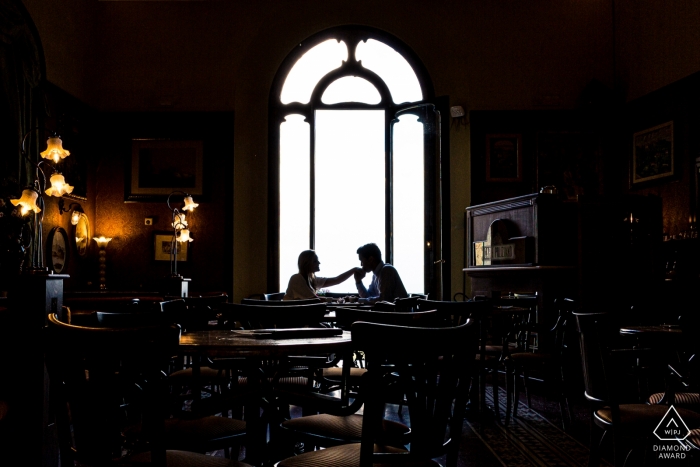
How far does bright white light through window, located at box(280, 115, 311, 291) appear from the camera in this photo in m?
9.43

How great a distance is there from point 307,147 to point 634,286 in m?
5.15

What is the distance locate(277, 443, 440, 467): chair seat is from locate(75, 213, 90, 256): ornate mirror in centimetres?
745

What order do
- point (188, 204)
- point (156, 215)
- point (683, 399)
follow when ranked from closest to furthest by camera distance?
point (683, 399) < point (188, 204) < point (156, 215)

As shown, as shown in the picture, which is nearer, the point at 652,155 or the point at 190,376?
the point at 190,376

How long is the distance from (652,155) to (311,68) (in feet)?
16.1

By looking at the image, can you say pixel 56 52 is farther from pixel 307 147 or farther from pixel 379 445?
pixel 379 445

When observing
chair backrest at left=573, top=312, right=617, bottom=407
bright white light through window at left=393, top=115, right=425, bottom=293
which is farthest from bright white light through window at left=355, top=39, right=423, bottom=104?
chair backrest at left=573, top=312, right=617, bottom=407

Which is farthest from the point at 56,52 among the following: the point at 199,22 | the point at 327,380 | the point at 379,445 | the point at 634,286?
the point at 379,445

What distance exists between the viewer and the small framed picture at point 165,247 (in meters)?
9.20

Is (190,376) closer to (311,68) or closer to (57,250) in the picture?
(57,250)

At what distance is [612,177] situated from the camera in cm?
902

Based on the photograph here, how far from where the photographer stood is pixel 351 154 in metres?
9.55

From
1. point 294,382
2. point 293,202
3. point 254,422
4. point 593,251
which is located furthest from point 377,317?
point 293,202

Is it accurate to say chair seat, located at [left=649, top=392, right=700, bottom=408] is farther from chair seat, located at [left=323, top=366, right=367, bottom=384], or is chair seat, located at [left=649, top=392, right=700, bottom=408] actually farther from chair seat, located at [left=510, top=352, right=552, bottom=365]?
chair seat, located at [left=510, top=352, right=552, bottom=365]
